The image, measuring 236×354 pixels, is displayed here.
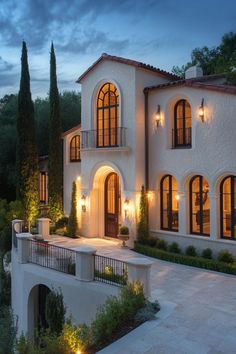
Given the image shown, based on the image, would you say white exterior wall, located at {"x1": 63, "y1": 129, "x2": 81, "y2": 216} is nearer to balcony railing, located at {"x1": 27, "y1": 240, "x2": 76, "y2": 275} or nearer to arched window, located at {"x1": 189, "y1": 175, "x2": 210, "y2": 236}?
balcony railing, located at {"x1": 27, "y1": 240, "x2": 76, "y2": 275}

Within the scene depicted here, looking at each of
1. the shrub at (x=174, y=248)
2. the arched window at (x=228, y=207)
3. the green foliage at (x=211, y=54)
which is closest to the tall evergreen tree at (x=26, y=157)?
the shrub at (x=174, y=248)

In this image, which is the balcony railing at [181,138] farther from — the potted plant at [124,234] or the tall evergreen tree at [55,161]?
the tall evergreen tree at [55,161]

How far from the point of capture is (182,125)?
16438 mm

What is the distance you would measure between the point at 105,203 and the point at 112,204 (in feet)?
1.65

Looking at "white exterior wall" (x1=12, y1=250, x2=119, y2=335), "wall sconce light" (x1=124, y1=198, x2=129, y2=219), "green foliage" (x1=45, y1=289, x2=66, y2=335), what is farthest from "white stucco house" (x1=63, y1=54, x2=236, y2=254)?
"green foliage" (x1=45, y1=289, x2=66, y2=335)

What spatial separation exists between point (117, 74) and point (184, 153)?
5.14m

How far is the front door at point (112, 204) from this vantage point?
63.0ft

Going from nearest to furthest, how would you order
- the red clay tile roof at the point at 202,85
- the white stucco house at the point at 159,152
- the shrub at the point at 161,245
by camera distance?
the red clay tile roof at the point at 202,85 → the white stucco house at the point at 159,152 → the shrub at the point at 161,245

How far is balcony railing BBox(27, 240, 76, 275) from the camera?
1300 cm

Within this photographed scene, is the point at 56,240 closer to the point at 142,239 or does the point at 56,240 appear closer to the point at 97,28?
the point at 142,239

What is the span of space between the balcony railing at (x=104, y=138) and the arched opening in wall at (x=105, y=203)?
1.23m

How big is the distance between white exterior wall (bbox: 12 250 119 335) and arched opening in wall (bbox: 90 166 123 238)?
5053 millimetres

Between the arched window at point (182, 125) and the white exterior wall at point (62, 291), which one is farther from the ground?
the arched window at point (182, 125)

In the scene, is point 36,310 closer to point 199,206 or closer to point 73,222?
point 73,222
